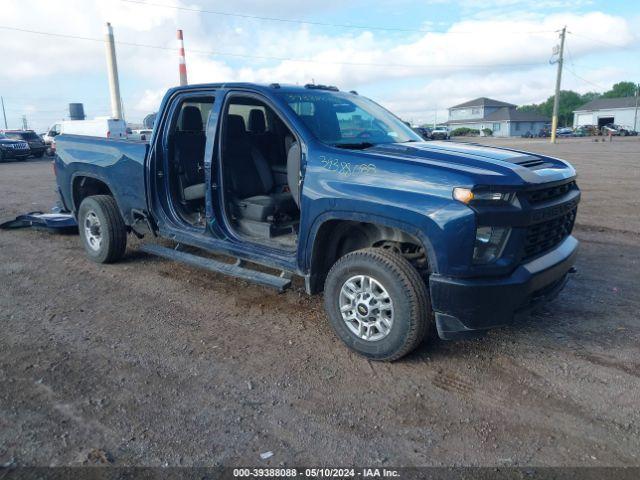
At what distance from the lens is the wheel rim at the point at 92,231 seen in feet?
19.3

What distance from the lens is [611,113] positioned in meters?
74.1

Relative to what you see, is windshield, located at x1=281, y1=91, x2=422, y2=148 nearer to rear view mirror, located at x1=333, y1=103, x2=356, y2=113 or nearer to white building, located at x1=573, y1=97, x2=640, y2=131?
rear view mirror, located at x1=333, y1=103, x2=356, y2=113

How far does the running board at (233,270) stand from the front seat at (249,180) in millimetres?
546

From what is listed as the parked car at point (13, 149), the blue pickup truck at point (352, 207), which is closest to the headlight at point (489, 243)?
the blue pickup truck at point (352, 207)

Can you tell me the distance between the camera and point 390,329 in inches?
136

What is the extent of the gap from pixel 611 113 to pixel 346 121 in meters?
83.4

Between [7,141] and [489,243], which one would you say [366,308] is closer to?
[489,243]

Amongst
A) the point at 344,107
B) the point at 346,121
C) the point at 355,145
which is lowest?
the point at 355,145

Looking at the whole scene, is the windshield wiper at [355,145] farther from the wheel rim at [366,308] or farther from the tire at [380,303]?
the wheel rim at [366,308]

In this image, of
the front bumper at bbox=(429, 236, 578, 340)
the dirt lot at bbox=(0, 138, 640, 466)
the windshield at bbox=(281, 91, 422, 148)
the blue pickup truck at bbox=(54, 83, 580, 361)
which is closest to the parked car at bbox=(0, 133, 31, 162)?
the blue pickup truck at bbox=(54, 83, 580, 361)

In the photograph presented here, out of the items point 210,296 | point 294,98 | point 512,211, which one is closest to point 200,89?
point 294,98

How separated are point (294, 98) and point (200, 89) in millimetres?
1109

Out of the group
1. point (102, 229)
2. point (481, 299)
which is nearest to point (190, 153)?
point (102, 229)

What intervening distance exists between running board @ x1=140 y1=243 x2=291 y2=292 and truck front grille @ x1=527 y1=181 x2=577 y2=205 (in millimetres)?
1910
